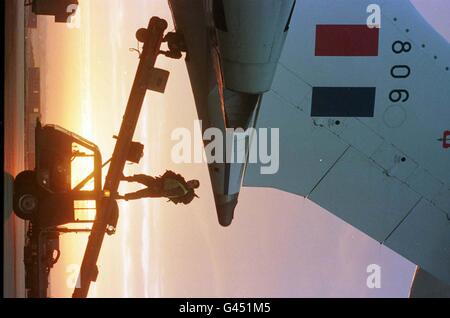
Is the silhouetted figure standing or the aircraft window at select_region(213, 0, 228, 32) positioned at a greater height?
the aircraft window at select_region(213, 0, 228, 32)

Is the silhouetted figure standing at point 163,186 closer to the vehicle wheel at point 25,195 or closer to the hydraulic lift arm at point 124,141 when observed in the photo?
the hydraulic lift arm at point 124,141

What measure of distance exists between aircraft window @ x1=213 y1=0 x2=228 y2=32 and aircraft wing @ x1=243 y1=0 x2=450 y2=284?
164 centimetres

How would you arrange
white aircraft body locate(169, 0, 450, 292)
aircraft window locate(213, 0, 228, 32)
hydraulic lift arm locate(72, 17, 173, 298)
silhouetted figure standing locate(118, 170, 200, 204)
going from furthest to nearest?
white aircraft body locate(169, 0, 450, 292)
silhouetted figure standing locate(118, 170, 200, 204)
hydraulic lift arm locate(72, 17, 173, 298)
aircraft window locate(213, 0, 228, 32)

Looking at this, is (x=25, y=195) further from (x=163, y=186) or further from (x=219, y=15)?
(x=219, y=15)

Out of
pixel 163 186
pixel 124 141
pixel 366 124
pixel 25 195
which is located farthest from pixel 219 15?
pixel 366 124

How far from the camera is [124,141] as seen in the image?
2408 millimetres

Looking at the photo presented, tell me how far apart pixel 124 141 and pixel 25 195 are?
2.33ft

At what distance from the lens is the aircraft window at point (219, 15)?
6.27 ft

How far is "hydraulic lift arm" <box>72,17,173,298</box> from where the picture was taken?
240 cm

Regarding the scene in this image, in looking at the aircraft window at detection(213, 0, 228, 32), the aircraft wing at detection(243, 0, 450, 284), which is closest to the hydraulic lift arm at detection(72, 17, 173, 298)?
the aircraft window at detection(213, 0, 228, 32)

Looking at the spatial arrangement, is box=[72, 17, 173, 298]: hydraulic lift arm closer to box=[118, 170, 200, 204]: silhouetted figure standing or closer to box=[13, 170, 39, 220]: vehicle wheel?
Answer: box=[118, 170, 200, 204]: silhouetted figure standing
